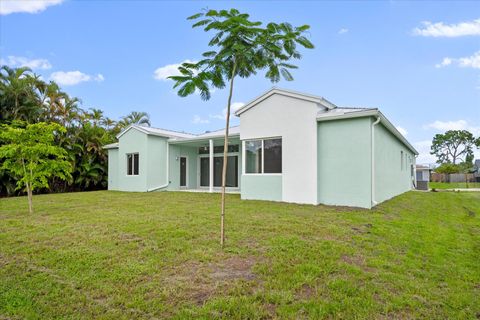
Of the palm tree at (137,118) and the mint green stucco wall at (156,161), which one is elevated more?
the palm tree at (137,118)

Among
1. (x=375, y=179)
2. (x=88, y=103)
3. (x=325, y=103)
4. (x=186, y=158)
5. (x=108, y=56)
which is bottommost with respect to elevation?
(x=375, y=179)

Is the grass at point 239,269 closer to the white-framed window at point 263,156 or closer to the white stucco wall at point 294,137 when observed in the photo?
the white stucco wall at point 294,137

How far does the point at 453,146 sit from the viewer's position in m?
62.3

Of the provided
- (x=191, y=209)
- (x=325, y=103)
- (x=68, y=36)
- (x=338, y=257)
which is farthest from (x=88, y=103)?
(x=338, y=257)

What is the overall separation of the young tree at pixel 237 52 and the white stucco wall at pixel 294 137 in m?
5.68

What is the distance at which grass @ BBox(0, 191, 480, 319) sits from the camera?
9.90ft

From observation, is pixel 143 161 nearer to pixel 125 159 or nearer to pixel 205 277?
pixel 125 159

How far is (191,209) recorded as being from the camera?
30.2 ft

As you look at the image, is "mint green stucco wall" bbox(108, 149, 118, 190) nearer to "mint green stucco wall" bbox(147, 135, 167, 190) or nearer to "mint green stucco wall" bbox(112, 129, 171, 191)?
"mint green stucco wall" bbox(112, 129, 171, 191)

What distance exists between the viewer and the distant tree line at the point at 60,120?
15906 millimetres

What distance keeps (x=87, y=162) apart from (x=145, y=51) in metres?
8.92

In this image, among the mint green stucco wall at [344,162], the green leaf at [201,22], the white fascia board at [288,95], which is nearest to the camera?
the green leaf at [201,22]

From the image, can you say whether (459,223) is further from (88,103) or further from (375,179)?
(88,103)

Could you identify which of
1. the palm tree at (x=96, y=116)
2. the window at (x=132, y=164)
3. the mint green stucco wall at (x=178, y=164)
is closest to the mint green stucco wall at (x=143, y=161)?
the window at (x=132, y=164)
